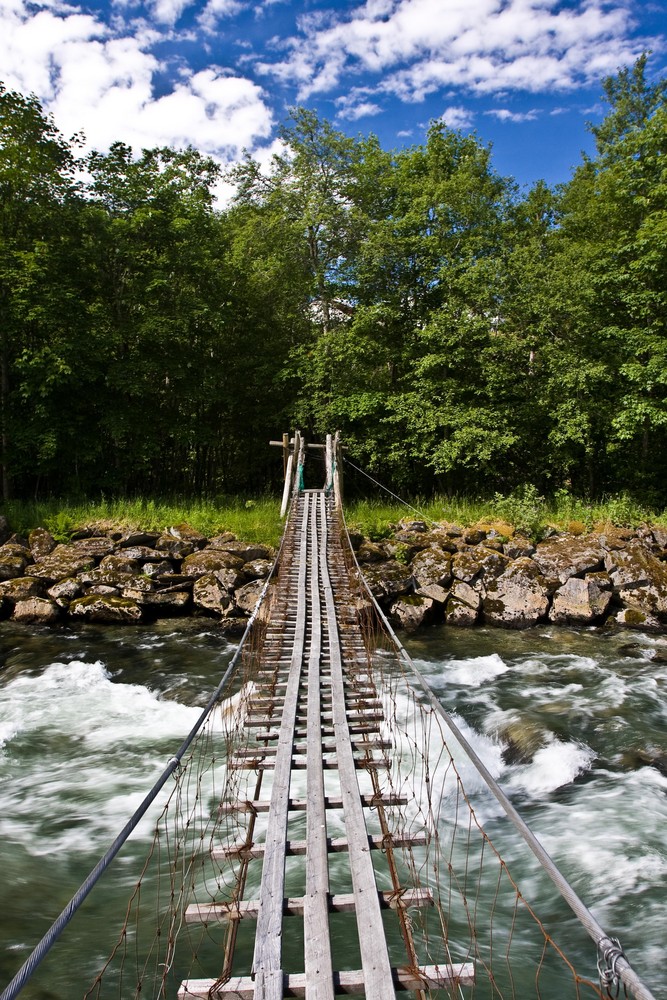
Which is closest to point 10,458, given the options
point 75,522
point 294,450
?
point 75,522

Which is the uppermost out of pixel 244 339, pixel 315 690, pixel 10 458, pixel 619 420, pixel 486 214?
pixel 486 214

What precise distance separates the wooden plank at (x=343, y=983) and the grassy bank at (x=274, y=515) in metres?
9.57

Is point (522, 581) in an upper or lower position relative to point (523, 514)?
lower

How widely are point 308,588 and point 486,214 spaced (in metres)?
13.5

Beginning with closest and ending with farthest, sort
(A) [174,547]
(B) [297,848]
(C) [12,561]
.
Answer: (B) [297,848] < (C) [12,561] < (A) [174,547]

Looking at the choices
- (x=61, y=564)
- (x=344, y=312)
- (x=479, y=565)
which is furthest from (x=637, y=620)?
(x=344, y=312)

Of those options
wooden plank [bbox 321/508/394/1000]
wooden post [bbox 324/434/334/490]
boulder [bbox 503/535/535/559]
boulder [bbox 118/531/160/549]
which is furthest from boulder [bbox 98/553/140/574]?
boulder [bbox 503/535/535/559]

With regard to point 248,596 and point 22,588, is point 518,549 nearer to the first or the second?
point 248,596

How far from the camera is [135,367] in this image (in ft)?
47.6

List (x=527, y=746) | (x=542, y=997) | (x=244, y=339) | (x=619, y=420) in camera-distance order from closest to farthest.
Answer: (x=542, y=997)
(x=527, y=746)
(x=619, y=420)
(x=244, y=339)

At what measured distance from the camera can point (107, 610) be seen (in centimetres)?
979

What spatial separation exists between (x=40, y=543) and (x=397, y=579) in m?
7.41

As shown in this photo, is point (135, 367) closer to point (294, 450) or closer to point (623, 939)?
point (294, 450)

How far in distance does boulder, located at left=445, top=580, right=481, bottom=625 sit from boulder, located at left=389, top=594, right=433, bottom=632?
1.33 feet
